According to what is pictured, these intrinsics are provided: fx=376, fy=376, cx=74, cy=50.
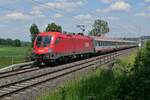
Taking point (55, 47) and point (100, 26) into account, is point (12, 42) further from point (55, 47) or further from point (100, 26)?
point (55, 47)

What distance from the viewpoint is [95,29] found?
124000 millimetres

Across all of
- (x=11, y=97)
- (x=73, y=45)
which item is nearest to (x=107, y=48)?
(x=73, y=45)

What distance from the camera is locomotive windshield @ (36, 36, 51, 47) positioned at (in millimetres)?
32719

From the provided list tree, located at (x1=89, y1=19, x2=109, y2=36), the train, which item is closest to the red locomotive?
the train

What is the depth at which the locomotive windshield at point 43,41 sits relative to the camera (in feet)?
107

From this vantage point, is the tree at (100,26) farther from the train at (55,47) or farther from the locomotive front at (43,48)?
the locomotive front at (43,48)

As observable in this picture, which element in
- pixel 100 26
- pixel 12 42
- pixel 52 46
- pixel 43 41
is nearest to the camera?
pixel 52 46

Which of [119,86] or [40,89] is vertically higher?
[119,86]

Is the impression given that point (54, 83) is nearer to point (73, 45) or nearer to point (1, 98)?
point (1, 98)

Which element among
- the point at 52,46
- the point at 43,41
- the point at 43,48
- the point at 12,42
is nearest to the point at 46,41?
the point at 43,41

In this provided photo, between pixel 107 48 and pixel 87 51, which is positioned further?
pixel 107 48

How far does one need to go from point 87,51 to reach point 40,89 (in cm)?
2923

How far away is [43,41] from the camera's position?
108 ft

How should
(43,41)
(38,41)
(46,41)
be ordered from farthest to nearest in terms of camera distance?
(38,41) < (43,41) < (46,41)
